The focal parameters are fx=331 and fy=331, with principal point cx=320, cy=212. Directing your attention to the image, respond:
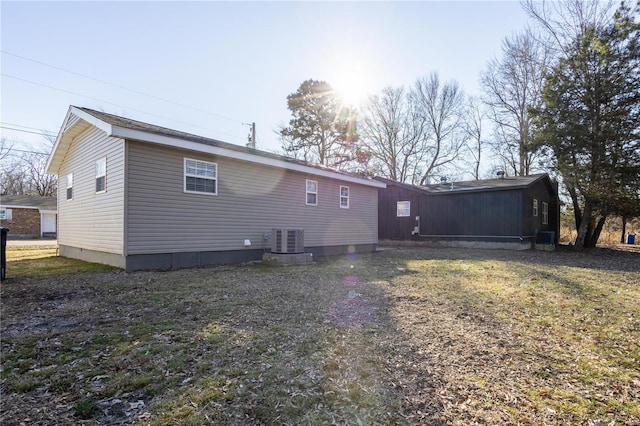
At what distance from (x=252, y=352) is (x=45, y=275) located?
659cm

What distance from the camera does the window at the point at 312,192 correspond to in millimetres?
11359

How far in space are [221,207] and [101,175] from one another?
3098mm

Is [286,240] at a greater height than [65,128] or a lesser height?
lesser

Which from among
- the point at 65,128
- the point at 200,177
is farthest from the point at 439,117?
the point at 65,128

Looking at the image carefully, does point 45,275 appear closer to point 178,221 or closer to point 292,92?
point 178,221

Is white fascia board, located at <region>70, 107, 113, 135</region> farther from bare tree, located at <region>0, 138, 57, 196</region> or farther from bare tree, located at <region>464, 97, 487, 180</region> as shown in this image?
bare tree, located at <region>0, 138, 57, 196</region>

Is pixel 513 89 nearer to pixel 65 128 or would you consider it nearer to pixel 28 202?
pixel 65 128

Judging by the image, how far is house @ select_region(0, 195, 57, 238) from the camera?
23312 millimetres

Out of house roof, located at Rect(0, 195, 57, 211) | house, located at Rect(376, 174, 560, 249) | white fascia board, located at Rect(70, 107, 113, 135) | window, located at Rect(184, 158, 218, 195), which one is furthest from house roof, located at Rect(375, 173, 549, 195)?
house roof, located at Rect(0, 195, 57, 211)

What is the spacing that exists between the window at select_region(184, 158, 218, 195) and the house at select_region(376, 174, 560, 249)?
36.6 ft

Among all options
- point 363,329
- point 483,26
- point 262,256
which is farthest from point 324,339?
point 483,26

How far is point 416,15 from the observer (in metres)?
9.79

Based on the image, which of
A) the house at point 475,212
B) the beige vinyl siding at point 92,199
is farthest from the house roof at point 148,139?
the house at point 475,212

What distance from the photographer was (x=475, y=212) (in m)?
15.9
